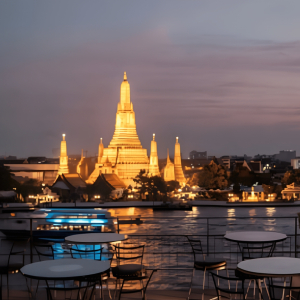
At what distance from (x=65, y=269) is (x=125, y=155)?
4337 cm

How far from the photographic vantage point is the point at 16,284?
5.54 metres

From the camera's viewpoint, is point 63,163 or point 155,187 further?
point 63,163

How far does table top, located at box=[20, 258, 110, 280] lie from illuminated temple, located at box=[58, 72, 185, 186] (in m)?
39.6

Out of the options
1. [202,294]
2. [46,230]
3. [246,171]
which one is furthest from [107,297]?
[246,171]

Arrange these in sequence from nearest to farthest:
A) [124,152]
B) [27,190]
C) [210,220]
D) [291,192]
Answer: [210,220]
[27,190]
[124,152]
[291,192]

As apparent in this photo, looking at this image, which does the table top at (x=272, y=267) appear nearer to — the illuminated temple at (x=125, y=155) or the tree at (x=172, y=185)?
the illuminated temple at (x=125, y=155)

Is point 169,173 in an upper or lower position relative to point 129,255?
upper

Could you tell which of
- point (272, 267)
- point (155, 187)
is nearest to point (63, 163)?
point (155, 187)

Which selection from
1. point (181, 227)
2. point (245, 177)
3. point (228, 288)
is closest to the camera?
point (228, 288)

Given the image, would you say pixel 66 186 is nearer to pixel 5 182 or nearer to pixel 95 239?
pixel 5 182

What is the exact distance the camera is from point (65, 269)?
3818 millimetres

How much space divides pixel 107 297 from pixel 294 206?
141 feet

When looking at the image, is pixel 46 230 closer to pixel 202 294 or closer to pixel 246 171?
pixel 202 294

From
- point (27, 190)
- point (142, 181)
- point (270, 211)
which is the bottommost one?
point (270, 211)
